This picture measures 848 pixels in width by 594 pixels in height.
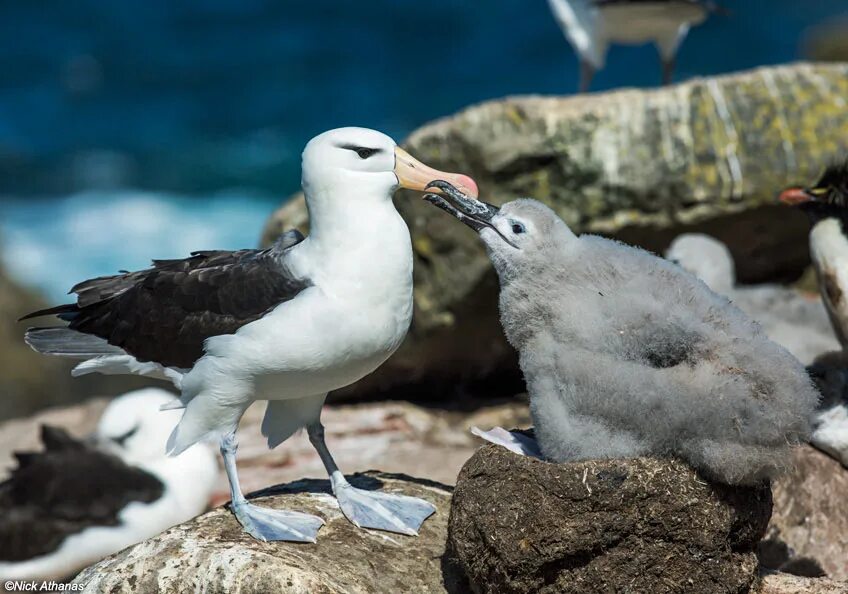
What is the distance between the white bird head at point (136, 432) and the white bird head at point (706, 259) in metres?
3.50

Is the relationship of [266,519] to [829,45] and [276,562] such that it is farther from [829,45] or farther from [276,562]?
[829,45]

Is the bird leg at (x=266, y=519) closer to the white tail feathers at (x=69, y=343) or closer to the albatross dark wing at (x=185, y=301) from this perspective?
the albatross dark wing at (x=185, y=301)

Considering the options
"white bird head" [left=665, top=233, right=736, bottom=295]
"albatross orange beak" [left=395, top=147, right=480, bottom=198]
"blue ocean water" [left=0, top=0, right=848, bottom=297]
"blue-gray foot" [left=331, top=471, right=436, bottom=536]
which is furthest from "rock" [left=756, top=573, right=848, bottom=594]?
"blue ocean water" [left=0, top=0, right=848, bottom=297]

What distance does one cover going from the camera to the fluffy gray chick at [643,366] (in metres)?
4.04

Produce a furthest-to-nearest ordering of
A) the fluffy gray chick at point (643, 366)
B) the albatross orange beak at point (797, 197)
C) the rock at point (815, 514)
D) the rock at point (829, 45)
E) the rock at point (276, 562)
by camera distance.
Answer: the rock at point (829, 45)
the albatross orange beak at point (797, 197)
the rock at point (815, 514)
the rock at point (276, 562)
the fluffy gray chick at point (643, 366)

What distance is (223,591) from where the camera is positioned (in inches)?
170

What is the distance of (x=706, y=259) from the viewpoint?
776 cm

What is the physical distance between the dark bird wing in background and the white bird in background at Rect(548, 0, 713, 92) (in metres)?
5.42

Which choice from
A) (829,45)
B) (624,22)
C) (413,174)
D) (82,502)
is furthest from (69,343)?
(829,45)

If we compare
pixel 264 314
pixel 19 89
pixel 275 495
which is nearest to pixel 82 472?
pixel 275 495

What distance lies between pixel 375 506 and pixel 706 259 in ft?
12.1

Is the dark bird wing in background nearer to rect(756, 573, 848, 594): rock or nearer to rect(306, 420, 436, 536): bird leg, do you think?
rect(306, 420, 436, 536): bird leg

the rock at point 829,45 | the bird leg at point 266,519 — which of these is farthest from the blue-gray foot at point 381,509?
the rock at point 829,45

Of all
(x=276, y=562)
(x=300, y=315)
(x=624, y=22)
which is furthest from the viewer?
(x=624, y=22)
